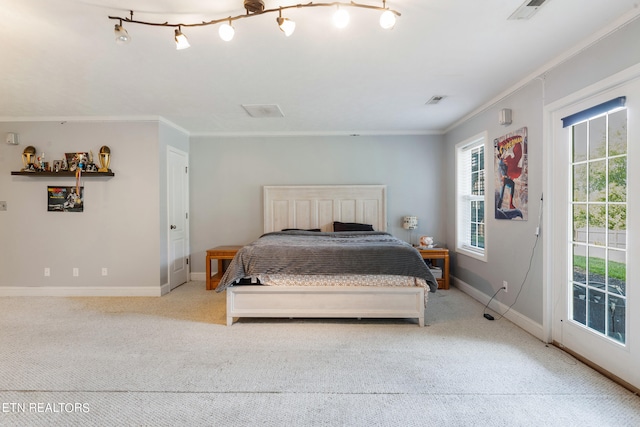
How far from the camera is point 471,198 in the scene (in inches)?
171

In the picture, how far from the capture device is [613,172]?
2.18 meters

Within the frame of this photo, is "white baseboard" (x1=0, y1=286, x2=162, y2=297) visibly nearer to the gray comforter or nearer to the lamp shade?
the gray comforter

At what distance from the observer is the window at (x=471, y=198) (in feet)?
13.4

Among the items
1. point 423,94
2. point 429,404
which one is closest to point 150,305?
point 429,404

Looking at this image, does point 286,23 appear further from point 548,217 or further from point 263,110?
point 548,217

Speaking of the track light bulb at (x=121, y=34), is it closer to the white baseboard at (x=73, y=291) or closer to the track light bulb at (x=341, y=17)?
the track light bulb at (x=341, y=17)

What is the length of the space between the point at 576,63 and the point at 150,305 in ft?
15.8

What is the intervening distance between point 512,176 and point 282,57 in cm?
252

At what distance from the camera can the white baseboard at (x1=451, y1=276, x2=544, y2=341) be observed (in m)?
2.83

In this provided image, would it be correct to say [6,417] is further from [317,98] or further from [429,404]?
[317,98]

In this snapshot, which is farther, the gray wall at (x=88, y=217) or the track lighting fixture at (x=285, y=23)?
the gray wall at (x=88, y=217)

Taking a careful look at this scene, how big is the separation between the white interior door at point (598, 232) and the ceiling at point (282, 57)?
2.06 ft

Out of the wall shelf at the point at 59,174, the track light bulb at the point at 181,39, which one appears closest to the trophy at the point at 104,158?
the wall shelf at the point at 59,174

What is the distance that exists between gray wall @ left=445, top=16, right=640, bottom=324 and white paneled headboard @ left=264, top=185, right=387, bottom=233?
1452mm
